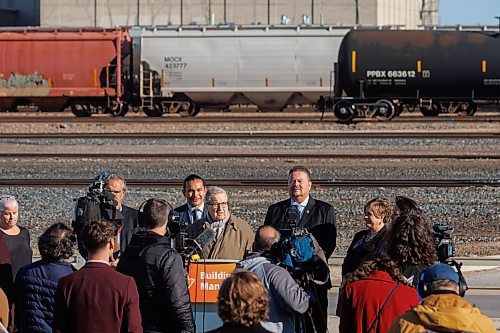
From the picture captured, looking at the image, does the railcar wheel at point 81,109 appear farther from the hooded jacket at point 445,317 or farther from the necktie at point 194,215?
the hooded jacket at point 445,317

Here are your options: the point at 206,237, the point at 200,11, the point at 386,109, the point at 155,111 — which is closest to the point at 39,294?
the point at 206,237

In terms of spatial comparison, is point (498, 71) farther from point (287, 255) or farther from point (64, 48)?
point (287, 255)

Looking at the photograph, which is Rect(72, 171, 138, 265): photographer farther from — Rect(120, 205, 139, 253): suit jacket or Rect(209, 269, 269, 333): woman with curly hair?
Rect(209, 269, 269, 333): woman with curly hair

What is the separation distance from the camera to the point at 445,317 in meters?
5.04

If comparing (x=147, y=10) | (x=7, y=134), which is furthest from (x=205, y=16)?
(x=7, y=134)

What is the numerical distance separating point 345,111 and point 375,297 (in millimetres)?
28312

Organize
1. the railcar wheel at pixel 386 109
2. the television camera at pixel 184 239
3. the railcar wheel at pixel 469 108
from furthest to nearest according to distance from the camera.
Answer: the railcar wheel at pixel 469 108 → the railcar wheel at pixel 386 109 → the television camera at pixel 184 239

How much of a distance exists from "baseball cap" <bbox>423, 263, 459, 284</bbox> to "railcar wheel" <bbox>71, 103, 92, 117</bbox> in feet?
114

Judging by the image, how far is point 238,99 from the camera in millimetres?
40906

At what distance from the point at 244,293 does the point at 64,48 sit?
36419mm

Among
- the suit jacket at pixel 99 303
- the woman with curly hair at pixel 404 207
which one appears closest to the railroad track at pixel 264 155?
the woman with curly hair at pixel 404 207

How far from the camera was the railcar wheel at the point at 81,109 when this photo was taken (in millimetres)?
39344

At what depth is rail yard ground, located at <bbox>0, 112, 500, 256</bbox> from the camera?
16266mm

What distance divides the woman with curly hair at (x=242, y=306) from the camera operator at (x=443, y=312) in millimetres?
750
